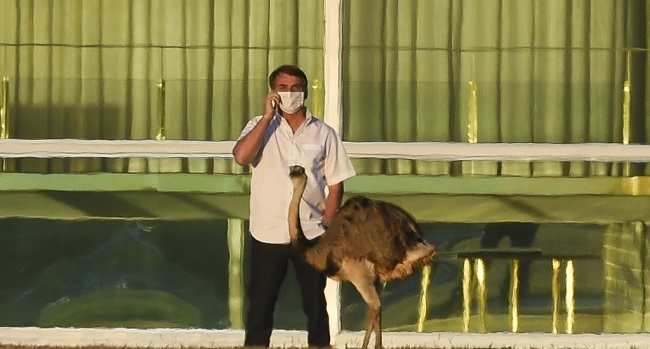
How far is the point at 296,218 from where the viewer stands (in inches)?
461

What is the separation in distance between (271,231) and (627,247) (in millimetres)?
2476

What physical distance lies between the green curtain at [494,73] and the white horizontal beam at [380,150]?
0.38ft

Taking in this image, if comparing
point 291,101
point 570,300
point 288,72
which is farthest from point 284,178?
point 570,300

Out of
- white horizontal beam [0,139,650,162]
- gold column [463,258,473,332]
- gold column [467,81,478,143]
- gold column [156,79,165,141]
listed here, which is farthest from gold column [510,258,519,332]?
gold column [156,79,165,141]

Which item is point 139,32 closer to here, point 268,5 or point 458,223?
point 268,5

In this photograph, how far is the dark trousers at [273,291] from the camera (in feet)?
39.5

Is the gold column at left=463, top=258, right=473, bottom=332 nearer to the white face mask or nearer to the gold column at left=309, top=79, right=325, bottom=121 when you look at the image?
the gold column at left=309, top=79, right=325, bottom=121

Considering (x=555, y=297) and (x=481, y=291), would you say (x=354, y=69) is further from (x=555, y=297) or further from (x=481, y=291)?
(x=555, y=297)

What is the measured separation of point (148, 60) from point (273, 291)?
1930 millimetres

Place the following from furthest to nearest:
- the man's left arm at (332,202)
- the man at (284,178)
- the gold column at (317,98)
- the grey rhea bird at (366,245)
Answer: the gold column at (317,98) < the man at (284,178) < the man's left arm at (332,202) < the grey rhea bird at (366,245)

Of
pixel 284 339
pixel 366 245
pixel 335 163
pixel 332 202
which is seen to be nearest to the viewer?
→ pixel 366 245

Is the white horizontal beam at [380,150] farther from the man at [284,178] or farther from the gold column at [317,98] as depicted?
the man at [284,178]

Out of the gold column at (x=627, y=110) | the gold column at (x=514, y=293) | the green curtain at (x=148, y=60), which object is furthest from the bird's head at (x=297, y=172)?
the gold column at (x=627, y=110)

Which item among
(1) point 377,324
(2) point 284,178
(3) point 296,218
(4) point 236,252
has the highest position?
(2) point 284,178
